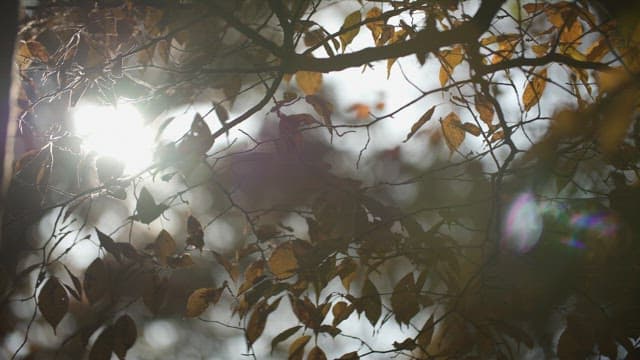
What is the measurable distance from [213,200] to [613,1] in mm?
4947

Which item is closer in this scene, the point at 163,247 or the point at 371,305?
the point at 371,305

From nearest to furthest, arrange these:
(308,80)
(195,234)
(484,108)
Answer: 1. (195,234)
2. (484,108)
3. (308,80)

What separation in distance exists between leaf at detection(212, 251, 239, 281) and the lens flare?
78 centimetres

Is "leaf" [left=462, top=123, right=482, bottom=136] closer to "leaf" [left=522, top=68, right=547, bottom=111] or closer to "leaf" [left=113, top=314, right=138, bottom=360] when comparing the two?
"leaf" [left=522, top=68, right=547, bottom=111]

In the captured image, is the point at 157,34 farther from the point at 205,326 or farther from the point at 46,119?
the point at 205,326

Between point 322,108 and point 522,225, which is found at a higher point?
point 322,108

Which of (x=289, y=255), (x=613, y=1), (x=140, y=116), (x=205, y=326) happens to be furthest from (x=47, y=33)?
(x=205, y=326)

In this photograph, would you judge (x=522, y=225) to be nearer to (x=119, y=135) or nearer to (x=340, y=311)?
(x=340, y=311)

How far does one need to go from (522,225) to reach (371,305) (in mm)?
436

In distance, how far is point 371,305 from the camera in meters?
1.64

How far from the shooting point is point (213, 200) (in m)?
5.84

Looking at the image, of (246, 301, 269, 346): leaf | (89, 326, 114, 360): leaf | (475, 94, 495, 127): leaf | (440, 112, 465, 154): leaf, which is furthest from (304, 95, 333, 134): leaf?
(89, 326, 114, 360): leaf

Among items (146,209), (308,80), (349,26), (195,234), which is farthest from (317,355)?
(349,26)

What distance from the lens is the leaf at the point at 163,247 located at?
5.88 feet
